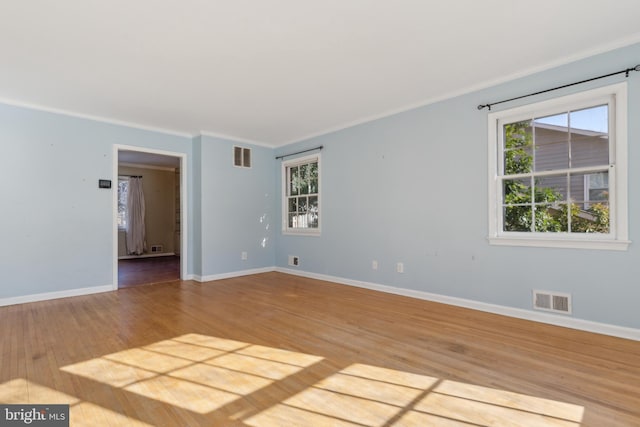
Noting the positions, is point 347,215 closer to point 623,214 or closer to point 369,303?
point 369,303

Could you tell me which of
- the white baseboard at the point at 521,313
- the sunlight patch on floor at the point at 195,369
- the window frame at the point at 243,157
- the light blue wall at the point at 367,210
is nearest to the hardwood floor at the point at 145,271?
the light blue wall at the point at 367,210

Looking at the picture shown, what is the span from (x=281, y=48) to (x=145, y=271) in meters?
5.56

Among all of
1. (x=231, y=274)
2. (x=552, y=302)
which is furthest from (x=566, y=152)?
(x=231, y=274)

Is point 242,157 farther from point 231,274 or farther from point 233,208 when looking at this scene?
point 231,274

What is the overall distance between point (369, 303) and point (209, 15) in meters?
3.31

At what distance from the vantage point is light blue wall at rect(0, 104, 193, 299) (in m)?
3.99

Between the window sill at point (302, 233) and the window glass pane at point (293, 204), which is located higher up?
the window glass pane at point (293, 204)

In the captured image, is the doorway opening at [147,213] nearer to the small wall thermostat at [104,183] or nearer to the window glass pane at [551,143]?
the small wall thermostat at [104,183]

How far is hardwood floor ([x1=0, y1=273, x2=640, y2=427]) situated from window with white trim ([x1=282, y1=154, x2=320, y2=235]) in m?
2.29

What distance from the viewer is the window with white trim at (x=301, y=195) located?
5684mm

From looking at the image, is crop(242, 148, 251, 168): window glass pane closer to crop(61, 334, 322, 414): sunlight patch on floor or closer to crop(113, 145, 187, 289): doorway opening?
crop(113, 145, 187, 289): doorway opening

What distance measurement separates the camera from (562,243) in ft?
10.0

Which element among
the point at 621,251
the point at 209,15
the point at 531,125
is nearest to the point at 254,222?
the point at 209,15

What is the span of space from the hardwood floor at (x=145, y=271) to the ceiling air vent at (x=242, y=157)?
2325 millimetres
